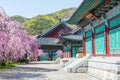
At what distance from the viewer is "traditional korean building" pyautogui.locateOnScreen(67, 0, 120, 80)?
48.4 feet

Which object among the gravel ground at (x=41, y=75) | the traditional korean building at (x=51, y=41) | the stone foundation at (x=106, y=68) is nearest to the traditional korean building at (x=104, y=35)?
the stone foundation at (x=106, y=68)

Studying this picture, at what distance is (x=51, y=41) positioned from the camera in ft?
216

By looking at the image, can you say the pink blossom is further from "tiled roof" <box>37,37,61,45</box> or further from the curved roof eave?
the curved roof eave

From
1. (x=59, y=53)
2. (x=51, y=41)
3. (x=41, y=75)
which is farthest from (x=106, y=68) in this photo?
(x=51, y=41)

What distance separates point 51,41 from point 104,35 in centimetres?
4665

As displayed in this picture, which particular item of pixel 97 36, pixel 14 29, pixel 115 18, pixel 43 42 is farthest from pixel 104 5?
pixel 43 42

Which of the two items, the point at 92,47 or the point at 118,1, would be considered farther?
the point at 92,47

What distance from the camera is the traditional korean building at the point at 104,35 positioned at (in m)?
14.8

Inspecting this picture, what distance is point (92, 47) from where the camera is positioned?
78.1ft

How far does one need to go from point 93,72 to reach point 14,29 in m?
13.7

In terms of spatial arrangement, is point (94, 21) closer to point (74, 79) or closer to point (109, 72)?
point (74, 79)

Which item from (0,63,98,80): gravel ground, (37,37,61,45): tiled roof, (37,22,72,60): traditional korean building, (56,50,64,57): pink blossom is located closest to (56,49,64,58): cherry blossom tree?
(56,50,64,57): pink blossom

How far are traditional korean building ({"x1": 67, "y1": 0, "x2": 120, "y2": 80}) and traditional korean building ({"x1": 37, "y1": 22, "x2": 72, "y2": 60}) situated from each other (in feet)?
134

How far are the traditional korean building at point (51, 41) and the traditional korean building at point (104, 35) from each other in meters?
40.9
